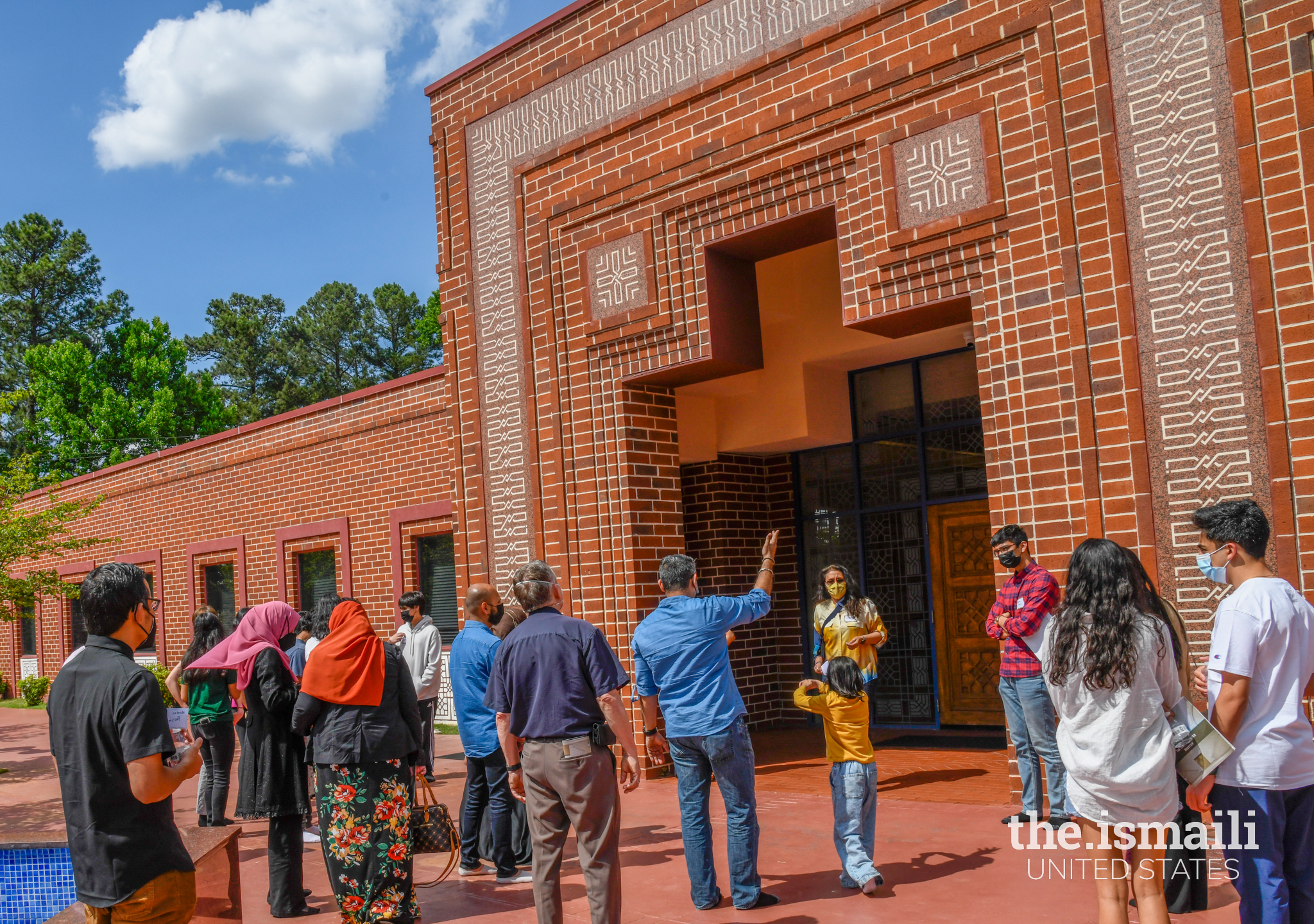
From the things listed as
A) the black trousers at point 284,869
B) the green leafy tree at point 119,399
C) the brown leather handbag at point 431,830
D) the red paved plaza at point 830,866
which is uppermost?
the green leafy tree at point 119,399

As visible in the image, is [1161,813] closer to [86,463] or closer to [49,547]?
[49,547]

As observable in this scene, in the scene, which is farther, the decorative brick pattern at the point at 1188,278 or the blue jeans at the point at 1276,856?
the decorative brick pattern at the point at 1188,278

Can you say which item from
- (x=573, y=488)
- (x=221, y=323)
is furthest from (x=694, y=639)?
(x=221, y=323)

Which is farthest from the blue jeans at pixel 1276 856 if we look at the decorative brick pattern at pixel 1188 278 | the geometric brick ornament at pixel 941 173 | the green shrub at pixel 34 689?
the green shrub at pixel 34 689

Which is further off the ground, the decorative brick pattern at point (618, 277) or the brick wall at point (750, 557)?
the decorative brick pattern at point (618, 277)

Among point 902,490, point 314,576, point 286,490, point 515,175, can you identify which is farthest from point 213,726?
point 286,490

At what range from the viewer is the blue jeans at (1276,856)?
3354 millimetres

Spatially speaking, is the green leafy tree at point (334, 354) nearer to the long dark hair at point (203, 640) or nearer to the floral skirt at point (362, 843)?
the long dark hair at point (203, 640)

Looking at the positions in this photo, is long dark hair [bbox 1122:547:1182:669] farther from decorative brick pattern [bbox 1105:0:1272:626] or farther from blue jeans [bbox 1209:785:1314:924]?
decorative brick pattern [bbox 1105:0:1272:626]

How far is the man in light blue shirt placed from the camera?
16.5 ft

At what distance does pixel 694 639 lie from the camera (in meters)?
5.12

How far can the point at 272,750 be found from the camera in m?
5.62

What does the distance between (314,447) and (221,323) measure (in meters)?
37.2

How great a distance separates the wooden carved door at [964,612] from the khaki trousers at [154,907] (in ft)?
25.5
